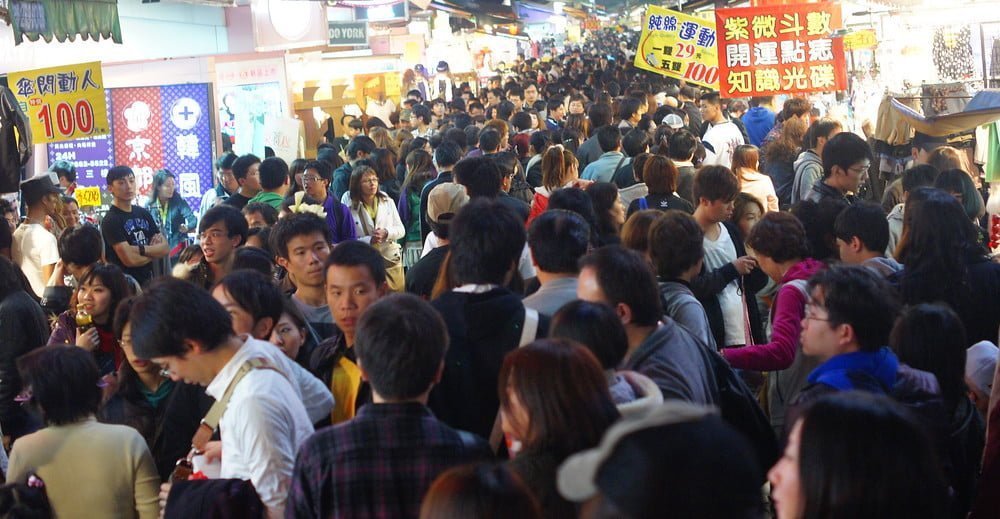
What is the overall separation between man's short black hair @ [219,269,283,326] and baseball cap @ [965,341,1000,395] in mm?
2506

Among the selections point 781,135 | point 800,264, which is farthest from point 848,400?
point 781,135

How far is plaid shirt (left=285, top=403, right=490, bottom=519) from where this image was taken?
8.47ft

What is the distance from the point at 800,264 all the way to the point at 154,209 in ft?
22.9

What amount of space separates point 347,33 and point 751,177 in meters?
13.5

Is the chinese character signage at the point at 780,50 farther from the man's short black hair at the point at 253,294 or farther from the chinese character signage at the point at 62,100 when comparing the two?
the man's short black hair at the point at 253,294

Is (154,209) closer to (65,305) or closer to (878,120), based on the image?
(65,305)

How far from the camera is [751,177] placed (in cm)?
735

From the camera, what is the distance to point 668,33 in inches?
468

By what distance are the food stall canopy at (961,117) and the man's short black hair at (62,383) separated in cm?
690

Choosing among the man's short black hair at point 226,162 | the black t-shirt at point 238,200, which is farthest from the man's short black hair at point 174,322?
the man's short black hair at point 226,162

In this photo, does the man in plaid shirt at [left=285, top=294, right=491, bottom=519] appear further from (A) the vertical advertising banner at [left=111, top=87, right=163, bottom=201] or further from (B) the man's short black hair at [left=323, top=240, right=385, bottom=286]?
(A) the vertical advertising banner at [left=111, top=87, right=163, bottom=201]

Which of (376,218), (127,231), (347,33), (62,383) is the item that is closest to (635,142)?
(376,218)

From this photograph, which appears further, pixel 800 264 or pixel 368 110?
pixel 368 110

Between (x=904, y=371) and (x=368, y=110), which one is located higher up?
(x=368, y=110)
